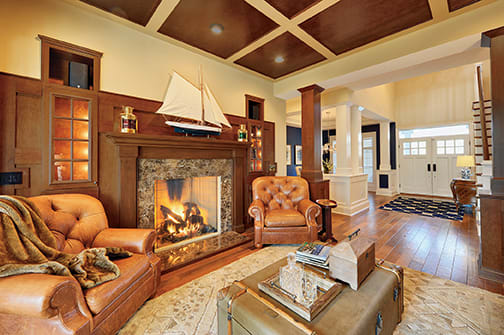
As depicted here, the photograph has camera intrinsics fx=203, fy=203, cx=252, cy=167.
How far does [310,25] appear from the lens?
2510 mm

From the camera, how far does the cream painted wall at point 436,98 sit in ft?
20.1

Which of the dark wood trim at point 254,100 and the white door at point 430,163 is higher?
the dark wood trim at point 254,100

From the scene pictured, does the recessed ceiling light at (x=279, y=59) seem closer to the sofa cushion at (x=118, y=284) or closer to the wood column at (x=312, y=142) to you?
the wood column at (x=312, y=142)

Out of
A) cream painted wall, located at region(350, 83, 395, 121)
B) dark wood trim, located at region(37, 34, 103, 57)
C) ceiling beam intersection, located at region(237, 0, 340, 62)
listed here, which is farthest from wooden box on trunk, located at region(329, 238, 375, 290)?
cream painted wall, located at region(350, 83, 395, 121)

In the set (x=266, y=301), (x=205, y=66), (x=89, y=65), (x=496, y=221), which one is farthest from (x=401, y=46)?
(x=89, y=65)

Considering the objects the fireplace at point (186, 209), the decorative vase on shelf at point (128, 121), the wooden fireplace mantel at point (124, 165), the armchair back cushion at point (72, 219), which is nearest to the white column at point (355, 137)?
the fireplace at point (186, 209)

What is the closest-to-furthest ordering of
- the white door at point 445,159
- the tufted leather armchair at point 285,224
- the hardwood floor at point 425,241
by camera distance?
1. the hardwood floor at point 425,241
2. the tufted leather armchair at point 285,224
3. the white door at point 445,159

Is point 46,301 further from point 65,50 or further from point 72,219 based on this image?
point 65,50

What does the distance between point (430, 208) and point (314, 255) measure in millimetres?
5433

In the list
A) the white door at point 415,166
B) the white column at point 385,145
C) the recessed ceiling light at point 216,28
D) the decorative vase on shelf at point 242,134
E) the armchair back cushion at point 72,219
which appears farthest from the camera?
the white column at point 385,145

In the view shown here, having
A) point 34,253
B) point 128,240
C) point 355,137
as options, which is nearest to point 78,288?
point 34,253

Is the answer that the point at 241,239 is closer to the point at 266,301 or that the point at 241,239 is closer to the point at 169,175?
the point at 169,175

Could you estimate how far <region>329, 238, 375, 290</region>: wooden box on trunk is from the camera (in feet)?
4.06

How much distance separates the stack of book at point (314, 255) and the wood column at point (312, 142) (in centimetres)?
214
